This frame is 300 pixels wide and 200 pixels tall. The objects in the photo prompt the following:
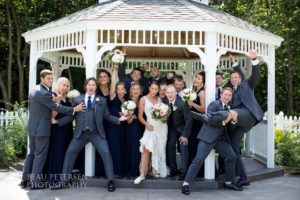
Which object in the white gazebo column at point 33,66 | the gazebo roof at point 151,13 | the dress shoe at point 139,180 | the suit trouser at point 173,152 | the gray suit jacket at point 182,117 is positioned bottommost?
the dress shoe at point 139,180

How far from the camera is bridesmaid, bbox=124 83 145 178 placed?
8516 mm

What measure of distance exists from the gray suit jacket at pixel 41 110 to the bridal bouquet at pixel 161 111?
167 cm

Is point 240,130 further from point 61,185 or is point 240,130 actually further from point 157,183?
point 61,185

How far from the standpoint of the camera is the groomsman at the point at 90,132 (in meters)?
7.91

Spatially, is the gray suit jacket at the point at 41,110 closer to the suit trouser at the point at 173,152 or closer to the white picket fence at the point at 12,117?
the suit trouser at the point at 173,152

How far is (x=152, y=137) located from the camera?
27.0ft

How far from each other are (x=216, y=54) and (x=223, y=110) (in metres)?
1.41

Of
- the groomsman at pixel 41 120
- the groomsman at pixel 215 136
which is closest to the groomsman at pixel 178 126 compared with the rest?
the groomsman at pixel 215 136

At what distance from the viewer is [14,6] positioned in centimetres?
2095

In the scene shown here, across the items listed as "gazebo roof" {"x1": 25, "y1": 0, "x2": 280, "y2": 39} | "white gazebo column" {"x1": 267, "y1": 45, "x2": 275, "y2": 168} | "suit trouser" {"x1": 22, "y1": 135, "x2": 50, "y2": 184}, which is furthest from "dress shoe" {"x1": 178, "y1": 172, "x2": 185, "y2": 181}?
"gazebo roof" {"x1": 25, "y1": 0, "x2": 280, "y2": 39}

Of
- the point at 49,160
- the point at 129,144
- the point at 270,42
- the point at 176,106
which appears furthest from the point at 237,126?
the point at 49,160

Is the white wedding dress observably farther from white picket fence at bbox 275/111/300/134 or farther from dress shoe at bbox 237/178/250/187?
white picket fence at bbox 275/111/300/134

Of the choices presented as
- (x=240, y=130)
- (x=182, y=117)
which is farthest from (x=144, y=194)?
(x=240, y=130)

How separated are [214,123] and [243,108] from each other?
0.91 m
